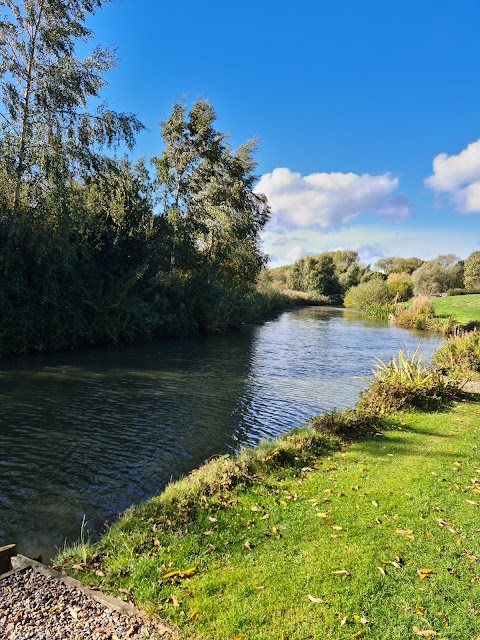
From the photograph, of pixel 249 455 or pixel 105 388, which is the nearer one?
pixel 249 455

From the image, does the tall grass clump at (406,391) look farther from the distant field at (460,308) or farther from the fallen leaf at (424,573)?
the distant field at (460,308)

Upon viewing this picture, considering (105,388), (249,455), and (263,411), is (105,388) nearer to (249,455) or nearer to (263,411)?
(263,411)

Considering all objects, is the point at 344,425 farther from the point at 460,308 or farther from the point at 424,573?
the point at 460,308

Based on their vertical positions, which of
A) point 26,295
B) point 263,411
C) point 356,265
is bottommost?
point 263,411

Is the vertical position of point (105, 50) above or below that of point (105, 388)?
above

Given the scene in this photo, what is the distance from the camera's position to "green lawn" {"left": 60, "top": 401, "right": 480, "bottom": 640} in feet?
10.7

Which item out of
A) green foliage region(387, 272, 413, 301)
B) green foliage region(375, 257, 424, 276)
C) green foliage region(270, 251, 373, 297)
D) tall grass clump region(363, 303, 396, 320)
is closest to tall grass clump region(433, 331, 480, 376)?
tall grass clump region(363, 303, 396, 320)

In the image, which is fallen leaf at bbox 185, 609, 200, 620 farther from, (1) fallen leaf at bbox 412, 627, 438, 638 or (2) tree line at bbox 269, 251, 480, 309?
(2) tree line at bbox 269, 251, 480, 309

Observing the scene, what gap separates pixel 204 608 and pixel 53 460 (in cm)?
502

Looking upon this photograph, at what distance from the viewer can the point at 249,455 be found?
674 cm

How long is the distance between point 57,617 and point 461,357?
1492cm

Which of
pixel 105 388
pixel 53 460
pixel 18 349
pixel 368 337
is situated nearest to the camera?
pixel 53 460

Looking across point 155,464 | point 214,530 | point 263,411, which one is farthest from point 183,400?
point 214,530

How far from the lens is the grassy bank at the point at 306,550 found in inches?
129
